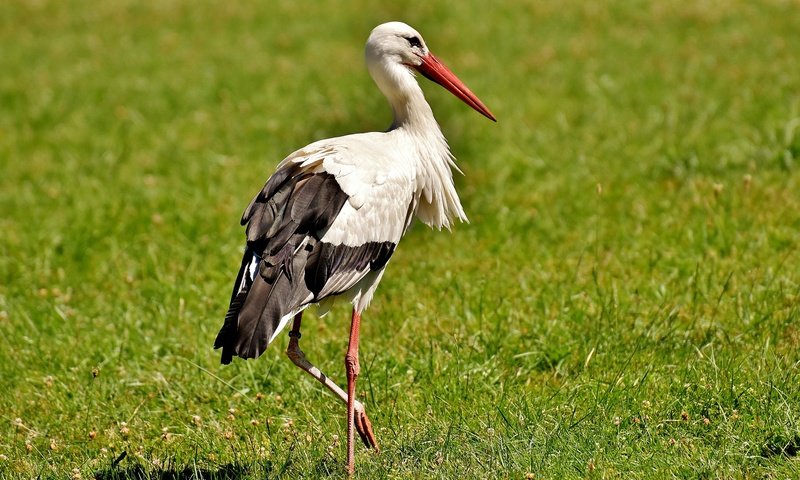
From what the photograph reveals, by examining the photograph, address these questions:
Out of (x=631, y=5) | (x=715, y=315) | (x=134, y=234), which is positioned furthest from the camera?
(x=631, y=5)

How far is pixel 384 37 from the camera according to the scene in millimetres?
4840

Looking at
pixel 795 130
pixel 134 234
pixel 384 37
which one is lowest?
pixel 134 234

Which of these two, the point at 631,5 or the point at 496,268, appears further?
the point at 631,5

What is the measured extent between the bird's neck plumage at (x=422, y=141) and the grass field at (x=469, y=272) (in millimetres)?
674

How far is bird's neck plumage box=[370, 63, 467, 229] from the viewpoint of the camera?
474 cm

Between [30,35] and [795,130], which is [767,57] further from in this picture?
[30,35]

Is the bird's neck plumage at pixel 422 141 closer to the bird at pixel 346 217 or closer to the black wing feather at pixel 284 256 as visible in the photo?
the bird at pixel 346 217

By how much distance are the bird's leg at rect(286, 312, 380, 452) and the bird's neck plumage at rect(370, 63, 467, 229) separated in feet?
2.56

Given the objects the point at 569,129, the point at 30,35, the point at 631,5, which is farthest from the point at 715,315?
the point at 30,35

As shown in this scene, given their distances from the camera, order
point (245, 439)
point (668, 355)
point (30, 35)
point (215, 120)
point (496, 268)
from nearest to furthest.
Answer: point (245, 439) → point (668, 355) → point (496, 268) → point (215, 120) → point (30, 35)

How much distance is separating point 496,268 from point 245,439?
2.22 meters

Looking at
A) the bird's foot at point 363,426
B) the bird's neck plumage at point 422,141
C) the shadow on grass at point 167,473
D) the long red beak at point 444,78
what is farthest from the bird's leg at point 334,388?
the long red beak at point 444,78

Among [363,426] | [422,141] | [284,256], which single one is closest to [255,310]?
[284,256]

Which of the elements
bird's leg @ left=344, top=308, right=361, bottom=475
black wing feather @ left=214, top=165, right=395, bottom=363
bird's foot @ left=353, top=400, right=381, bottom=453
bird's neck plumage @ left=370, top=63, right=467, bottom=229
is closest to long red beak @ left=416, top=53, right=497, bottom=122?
bird's neck plumage @ left=370, top=63, right=467, bottom=229
